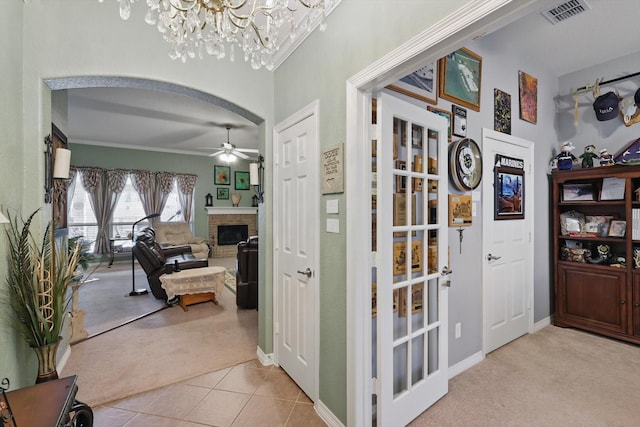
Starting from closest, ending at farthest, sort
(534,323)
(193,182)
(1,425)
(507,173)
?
1. (1,425)
2. (507,173)
3. (534,323)
4. (193,182)

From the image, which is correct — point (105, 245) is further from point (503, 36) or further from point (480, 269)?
point (503, 36)

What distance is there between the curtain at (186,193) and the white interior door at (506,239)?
7171 millimetres

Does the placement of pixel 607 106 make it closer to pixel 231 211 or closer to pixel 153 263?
pixel 153 263

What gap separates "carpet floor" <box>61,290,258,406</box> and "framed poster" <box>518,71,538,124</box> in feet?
12.2

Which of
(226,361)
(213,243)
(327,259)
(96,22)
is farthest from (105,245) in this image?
(327,259)

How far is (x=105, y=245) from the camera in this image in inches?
268

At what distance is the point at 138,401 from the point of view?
2082 mm

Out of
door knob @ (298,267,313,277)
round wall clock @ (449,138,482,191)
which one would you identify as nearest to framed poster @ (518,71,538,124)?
round wall clock @ (449,138,482,191)

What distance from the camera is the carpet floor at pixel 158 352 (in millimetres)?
2298

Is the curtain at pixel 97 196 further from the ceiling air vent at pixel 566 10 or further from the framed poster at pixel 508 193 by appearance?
the ceiling air vent at pixel 566 10

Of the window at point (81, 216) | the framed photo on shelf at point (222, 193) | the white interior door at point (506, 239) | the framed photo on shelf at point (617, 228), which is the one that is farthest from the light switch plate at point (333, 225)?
the framed photo on shelf at point (222, 193)

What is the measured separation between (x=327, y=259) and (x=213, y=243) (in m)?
6.91

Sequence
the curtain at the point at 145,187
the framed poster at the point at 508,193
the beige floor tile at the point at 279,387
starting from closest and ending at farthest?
the beige floor tile at the point at 279,387
the framed poster at the point at 508,193
the curtain at the point at 145,187

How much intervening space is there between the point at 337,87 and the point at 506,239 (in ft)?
7.50
